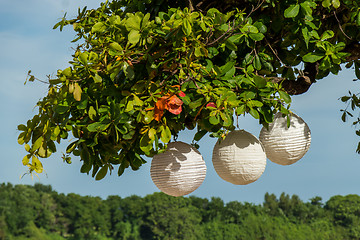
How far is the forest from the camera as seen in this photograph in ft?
101

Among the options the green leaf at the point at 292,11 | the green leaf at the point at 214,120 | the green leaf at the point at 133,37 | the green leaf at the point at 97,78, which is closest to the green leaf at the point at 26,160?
the green leaf at the point at 97,78

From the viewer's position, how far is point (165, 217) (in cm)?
3422

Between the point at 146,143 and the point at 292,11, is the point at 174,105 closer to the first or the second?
the point at 146,143

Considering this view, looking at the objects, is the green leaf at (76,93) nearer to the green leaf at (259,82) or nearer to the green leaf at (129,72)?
the green leaf at (129,72)

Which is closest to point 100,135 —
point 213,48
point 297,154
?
point 213,48

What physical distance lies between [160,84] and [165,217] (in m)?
32.7

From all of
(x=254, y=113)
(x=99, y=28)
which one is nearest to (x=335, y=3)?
(x=254, y=113)

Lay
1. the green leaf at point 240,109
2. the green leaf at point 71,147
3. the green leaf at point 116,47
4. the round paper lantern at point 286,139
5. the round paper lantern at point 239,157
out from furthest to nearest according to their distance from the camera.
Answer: the round paper lantern at point 286,139, the round paper lantern at point 239,157, the green leaf at point 71,147, the green leaf at point 240,109, the green leaf at point 116,47

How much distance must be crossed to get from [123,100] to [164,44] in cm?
33

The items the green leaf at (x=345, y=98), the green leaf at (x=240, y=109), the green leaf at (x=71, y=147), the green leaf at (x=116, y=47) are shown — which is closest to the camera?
the green leaf at (x=116, y=47)

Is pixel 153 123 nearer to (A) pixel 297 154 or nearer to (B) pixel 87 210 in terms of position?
(A) pixel 297 154

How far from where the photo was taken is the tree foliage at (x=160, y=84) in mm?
2230

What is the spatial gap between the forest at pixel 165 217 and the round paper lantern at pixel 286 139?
2833 centimetres

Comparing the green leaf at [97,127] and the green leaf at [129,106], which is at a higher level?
the green leaf at [129,106]
